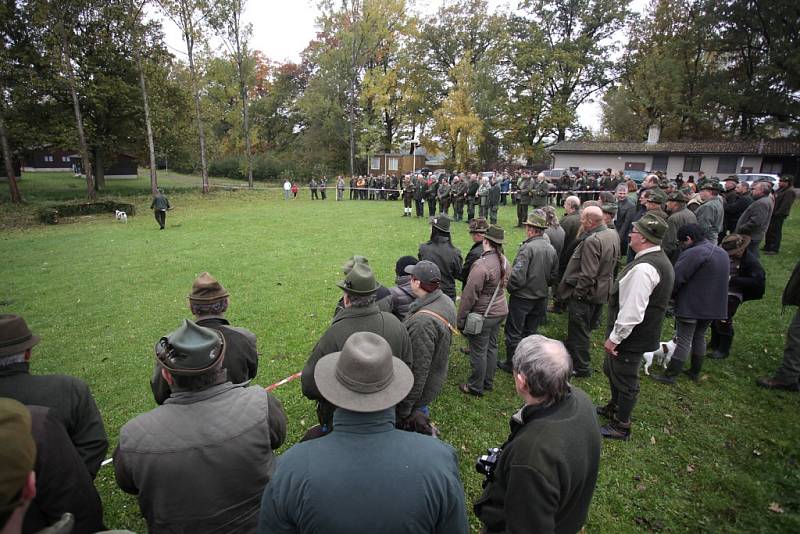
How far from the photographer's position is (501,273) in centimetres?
466

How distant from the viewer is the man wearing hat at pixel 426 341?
3275 mm

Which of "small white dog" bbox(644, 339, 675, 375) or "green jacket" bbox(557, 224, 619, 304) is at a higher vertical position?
"green jacket" bbox(557, 224, 619, 304)

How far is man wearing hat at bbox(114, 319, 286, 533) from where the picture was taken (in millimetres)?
1951

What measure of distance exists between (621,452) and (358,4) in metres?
34.0

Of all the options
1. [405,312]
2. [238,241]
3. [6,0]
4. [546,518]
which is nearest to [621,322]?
[405,312]

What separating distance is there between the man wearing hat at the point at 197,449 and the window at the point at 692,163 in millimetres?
38449

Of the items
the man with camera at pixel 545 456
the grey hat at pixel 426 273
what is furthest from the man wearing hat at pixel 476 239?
the man with camera at pixel 545 456

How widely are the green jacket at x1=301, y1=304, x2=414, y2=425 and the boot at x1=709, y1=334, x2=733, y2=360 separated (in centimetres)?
519

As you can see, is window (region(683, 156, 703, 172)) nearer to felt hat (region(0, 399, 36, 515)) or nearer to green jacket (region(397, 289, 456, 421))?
green jacket (region(397, 289, 456, 421))

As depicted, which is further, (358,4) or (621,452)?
(358,4)

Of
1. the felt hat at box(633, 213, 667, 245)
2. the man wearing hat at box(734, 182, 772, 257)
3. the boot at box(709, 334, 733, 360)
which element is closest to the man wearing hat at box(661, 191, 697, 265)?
the boot at box(709, 334, 733, 360)

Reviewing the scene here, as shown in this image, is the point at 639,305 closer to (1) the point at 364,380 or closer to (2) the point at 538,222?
(2) the point at 538,222

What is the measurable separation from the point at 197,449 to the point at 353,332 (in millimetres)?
1318

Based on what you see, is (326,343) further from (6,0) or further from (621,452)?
(6,0)
